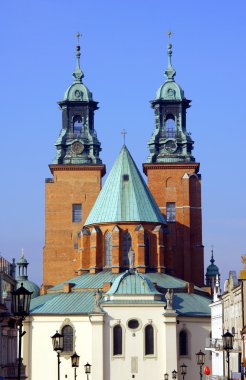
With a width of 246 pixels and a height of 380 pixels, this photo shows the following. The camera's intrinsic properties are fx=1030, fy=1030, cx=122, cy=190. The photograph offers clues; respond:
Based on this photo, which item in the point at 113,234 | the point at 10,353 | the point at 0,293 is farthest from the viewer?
the point at 113,234

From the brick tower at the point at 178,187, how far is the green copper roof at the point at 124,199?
13.1ft

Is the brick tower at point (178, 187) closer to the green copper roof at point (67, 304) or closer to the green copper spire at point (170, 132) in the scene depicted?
the green copper spire at point (170, 132)

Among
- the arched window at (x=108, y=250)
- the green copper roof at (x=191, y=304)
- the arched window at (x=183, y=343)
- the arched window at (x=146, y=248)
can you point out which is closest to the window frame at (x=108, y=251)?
the arched window at (x=108, y=250)

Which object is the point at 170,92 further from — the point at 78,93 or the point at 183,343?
the point at 183,343

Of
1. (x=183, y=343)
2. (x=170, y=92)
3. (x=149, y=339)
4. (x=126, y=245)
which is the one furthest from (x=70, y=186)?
(x=149, y=339)

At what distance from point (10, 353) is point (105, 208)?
133 feet

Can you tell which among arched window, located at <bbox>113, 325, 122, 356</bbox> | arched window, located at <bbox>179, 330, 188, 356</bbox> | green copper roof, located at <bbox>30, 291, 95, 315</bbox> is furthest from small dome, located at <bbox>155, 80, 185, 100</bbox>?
arched window, located at <bbox>113, 325, 122, 356</bbox>

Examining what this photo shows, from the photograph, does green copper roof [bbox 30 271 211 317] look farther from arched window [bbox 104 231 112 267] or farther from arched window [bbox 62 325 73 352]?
arched window [bbox 62 325 73 352]

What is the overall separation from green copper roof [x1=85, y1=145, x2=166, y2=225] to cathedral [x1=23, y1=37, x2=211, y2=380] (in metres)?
0.12

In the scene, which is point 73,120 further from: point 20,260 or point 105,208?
point 20,260

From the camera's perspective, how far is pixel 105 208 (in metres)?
104

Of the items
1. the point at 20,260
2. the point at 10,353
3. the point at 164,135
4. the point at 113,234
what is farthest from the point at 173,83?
the point at 10,353

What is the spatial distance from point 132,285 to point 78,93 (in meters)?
29.3

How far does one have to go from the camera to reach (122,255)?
330 feet
